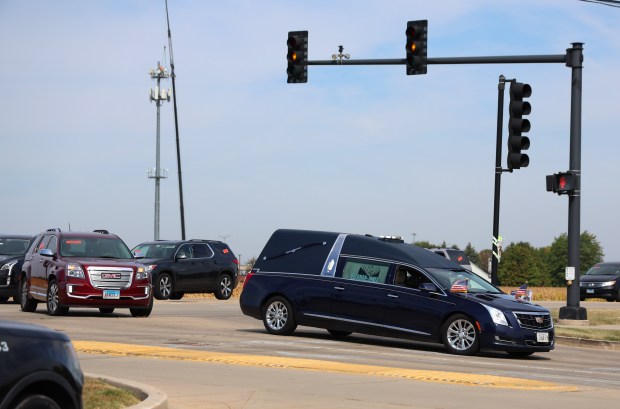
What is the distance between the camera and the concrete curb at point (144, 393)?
1063 cm

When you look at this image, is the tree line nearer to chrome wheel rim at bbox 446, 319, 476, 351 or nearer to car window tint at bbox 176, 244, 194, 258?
car window tint at bbox 176, 244, 194, 258

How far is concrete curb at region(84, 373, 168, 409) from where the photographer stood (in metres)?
10.6

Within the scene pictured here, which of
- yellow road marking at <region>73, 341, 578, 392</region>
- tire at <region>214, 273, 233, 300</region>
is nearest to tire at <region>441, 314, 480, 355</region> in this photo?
yellow road marking at <region>73, 341, 578, 392</region>

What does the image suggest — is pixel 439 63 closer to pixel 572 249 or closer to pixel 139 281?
pixel 572 249

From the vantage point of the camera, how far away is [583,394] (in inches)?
535

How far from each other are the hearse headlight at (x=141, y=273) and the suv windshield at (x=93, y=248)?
76 cm

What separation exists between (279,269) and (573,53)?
9.35 m

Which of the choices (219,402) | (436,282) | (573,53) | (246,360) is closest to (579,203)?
(573,53)

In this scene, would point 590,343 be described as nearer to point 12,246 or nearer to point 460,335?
point 460,335

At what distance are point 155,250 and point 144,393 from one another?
23.9 m

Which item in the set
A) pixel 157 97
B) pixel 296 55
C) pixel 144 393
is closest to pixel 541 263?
pixel 157 97

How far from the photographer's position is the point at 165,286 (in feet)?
115

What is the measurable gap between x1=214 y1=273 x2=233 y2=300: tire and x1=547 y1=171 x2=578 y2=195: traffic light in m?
13.0

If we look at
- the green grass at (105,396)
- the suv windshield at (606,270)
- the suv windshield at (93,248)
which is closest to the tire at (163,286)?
the suv windshield at (93,248)
